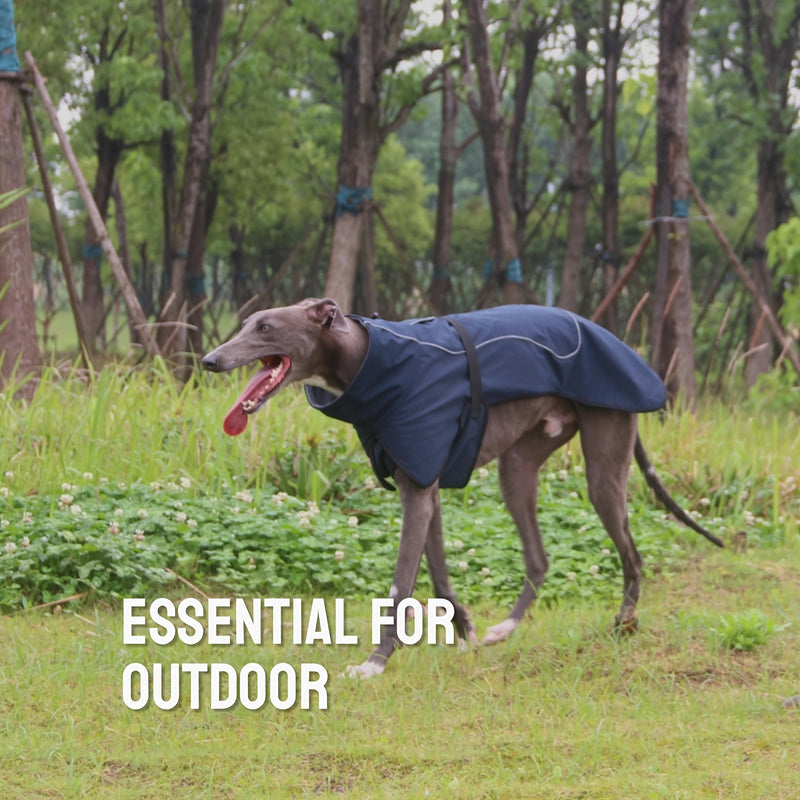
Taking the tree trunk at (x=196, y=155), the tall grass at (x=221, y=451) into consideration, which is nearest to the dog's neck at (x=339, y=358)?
the tall grass at (x=221, y=451)

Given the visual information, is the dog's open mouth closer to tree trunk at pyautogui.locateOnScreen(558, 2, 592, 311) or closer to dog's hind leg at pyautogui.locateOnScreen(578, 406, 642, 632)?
dog's hind leg at pyautogui.locateOnScreen(578, 406, 642, 632)

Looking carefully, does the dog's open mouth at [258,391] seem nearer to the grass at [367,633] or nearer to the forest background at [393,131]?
the grass at [367,633]

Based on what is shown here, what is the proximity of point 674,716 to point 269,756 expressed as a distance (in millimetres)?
1506

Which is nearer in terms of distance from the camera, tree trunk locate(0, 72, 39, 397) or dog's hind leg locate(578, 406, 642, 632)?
dog's hind leg locate(578, 406, 642, 632)

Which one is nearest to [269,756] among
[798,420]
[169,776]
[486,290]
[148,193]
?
[169,776]

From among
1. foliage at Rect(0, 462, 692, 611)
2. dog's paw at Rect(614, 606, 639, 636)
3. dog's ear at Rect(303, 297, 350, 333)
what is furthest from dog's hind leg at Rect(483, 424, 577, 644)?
dog's ear at Rect(303, 297, 350, 333)

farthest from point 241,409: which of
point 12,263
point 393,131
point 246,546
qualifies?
point 393,131

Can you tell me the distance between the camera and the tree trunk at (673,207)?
34.3 feet

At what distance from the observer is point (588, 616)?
5.78 metres

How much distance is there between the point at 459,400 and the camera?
477 cm

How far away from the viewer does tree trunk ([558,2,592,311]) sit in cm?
1842

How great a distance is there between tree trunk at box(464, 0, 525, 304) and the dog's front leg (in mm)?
8214

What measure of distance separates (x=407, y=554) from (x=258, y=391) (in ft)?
2.92

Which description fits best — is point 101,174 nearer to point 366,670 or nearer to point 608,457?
point 608,457
